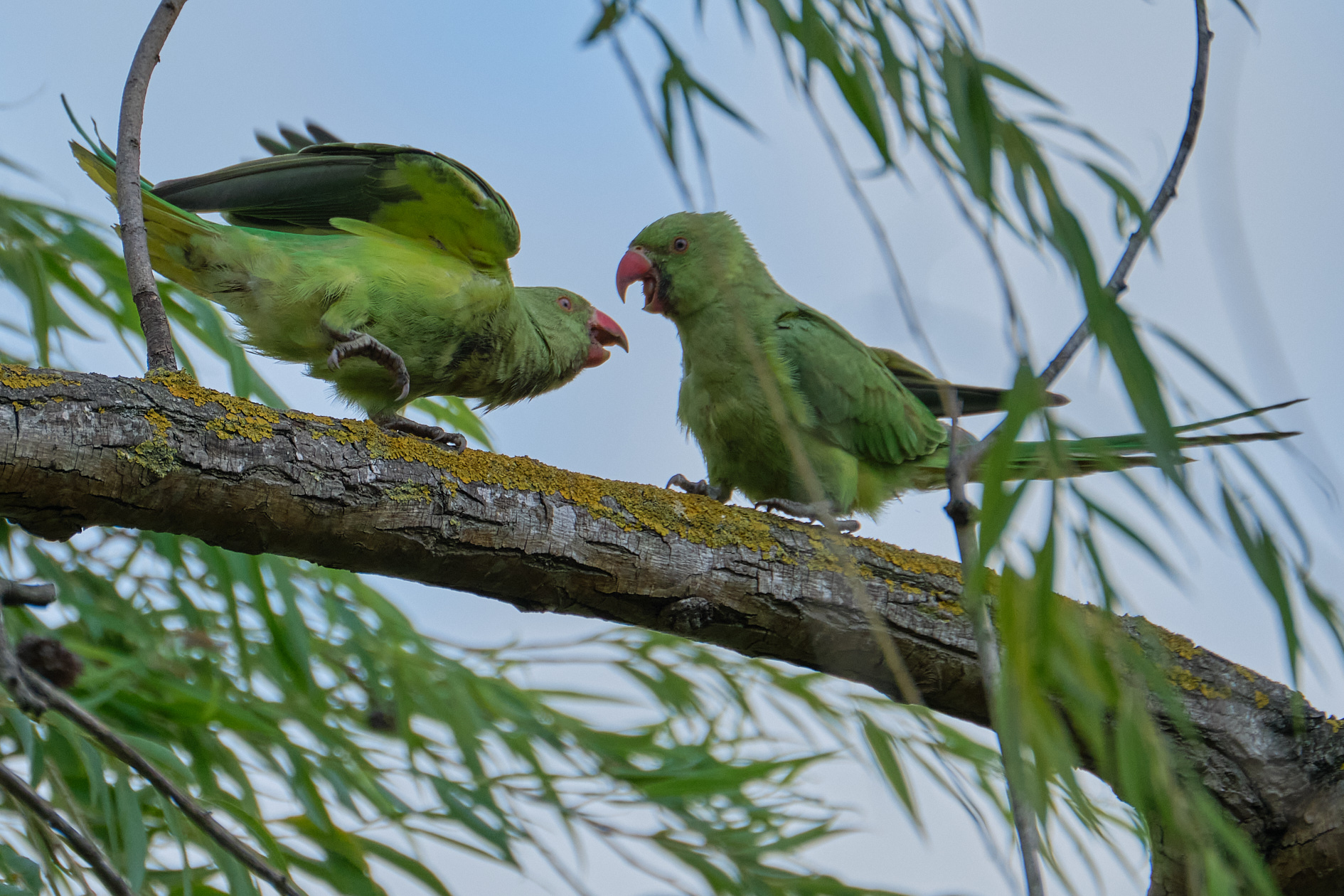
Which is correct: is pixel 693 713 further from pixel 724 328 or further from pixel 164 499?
pixel 164 499

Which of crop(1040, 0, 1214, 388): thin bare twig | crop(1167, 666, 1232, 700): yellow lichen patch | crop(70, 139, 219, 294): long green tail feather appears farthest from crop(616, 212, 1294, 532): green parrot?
crop(1040, 0, 1214, 388): thin bare twig

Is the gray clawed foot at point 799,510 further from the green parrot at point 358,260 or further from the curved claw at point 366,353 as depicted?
the curved claw at point 366,353

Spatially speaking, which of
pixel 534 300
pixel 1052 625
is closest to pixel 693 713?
pixel 534 300

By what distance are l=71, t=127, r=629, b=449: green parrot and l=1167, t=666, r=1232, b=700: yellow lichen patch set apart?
5.47 feet

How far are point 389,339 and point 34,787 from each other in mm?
1301

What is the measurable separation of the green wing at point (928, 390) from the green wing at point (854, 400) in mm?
155

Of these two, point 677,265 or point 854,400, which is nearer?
point 854,400

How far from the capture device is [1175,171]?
4.01 ft

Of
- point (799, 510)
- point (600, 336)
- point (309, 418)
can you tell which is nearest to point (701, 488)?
point (799, 510)

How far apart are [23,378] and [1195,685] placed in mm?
2224

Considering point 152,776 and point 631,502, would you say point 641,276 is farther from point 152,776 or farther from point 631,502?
point 152,776

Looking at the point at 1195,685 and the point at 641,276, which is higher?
the point at 641,276

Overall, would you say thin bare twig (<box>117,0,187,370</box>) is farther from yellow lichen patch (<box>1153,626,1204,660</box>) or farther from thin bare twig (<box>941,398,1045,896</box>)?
yellow lichen patch (<box>1153,626,1204,660</box>)

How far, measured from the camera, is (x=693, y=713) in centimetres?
344
